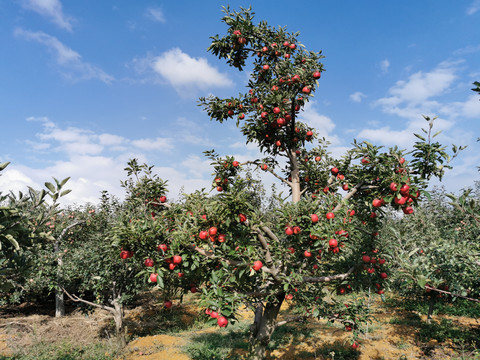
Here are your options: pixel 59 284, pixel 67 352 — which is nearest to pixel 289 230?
pixel 67 352

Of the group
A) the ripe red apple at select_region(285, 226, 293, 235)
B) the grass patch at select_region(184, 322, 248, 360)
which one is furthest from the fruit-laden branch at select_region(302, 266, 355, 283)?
the grass patch at select_region(184, 322, 248, 360)

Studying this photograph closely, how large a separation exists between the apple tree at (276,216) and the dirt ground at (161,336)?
262 centimetres

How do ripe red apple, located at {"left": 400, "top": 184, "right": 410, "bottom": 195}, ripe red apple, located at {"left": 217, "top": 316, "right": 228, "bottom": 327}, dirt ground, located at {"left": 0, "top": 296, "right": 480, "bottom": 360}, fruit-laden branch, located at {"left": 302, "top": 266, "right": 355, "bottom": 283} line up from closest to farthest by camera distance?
ripe red apple, located at {"left": 217, "top": 316, "right": 228, "bottom": 327}, ripe red apple, located at {"left": 400, "top": 184, "right": 410, "bottom": 195}, fruit-laden branch, located at {"left": 302, "top": 266, "right": 355, "bottom": 283}, dirt ground, located at {"left": 0, "top": 296, "right": 480, "bottom": 360}

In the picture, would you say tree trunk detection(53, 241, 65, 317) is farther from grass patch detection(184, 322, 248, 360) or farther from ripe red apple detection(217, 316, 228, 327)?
ripe red apple detection(217, 316, 228, 327)

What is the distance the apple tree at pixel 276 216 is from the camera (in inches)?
185

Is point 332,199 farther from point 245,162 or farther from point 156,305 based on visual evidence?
point 156,305

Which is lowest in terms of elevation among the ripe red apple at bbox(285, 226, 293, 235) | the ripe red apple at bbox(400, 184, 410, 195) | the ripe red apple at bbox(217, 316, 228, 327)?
the ripe red apple at bbox(217, 316, 228, 327)

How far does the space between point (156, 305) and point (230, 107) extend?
13.7 meters

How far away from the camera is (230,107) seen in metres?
7.41

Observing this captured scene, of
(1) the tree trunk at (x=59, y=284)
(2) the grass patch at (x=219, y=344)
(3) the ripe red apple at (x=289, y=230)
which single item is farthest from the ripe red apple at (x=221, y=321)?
(1) the tree trunk at (x=59, y=284)

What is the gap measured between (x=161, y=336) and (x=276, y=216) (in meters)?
8.65

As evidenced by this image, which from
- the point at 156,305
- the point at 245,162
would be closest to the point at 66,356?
the point at 156,305

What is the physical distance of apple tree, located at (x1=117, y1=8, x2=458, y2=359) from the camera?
15.4 ft

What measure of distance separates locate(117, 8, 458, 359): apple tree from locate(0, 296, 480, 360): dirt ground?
2624 mm
